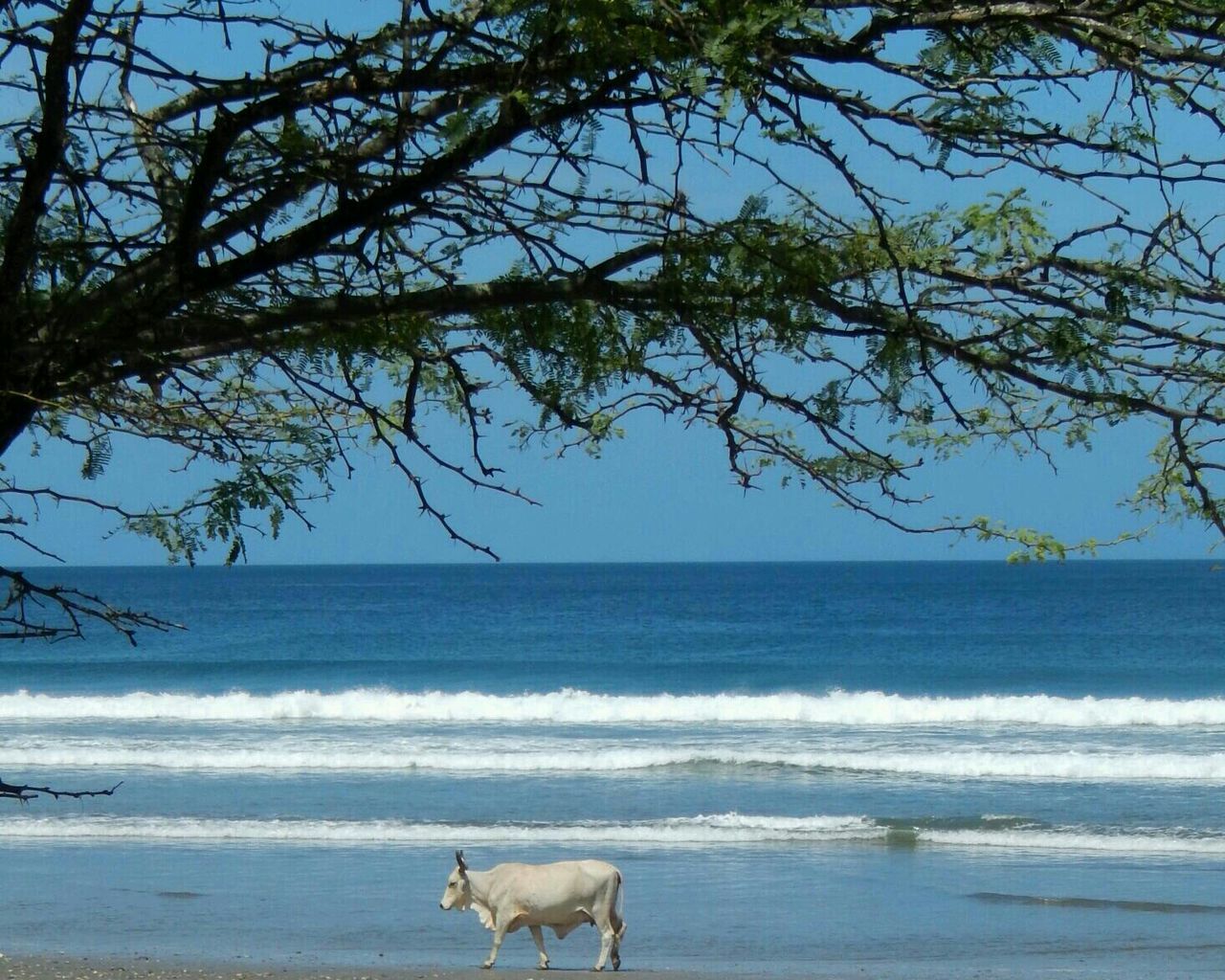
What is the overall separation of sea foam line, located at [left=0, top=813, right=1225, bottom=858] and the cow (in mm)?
4295

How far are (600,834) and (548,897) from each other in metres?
4.85

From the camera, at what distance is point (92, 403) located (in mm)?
3119

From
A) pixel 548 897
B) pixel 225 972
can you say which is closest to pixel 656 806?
pixel 548 897

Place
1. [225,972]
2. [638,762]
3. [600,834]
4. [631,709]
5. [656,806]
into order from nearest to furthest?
[225,972]
[600,834]
[656,806]
[638,762]
[631,709]

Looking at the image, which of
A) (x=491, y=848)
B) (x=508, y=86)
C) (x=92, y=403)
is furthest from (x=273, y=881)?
Result: (x=508, y=86)

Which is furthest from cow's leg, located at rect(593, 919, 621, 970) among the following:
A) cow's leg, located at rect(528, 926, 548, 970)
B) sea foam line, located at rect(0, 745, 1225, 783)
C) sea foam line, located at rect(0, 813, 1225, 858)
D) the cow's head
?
sea foam line, located at rect(0, 745, 1225, 783)

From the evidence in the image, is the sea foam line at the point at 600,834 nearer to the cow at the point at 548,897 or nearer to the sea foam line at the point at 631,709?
the cow at the point at 548,897

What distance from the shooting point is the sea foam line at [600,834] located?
12469 millimetres

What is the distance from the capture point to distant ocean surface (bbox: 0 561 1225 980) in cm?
916

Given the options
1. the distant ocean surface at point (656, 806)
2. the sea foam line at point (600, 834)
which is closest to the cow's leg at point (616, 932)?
the distant ocean surface at point (656, 806)

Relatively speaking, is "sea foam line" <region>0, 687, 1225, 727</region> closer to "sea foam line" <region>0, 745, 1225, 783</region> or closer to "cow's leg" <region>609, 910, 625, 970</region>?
"sea foam line" <region>0, 745, 1225, 783</region>

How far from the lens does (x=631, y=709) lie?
26344mm

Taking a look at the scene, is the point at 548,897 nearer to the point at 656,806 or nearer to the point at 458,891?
the point at 458,891

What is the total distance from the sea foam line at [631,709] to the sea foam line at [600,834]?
1095cm
